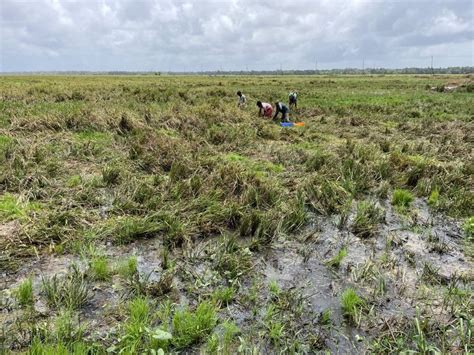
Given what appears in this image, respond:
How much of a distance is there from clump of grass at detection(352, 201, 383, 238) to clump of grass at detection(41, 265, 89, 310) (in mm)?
4330

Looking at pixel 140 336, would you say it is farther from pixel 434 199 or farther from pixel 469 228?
pixel 434 199

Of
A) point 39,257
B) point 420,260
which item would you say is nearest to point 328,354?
point 420,260

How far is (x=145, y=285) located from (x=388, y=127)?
1348cm

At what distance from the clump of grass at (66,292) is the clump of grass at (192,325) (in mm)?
1117

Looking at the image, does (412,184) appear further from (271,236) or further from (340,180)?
(271,236)

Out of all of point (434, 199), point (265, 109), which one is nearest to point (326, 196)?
point (434, 199)

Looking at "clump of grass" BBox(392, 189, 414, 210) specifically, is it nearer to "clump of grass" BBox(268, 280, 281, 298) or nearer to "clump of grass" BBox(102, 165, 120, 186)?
"clump of grass" BBox(268, 280, 281, 298)

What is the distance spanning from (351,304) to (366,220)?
250 cm

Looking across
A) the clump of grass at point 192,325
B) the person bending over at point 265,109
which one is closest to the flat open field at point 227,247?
the clump of grass at point 192,325

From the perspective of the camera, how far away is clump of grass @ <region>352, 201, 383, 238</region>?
599 centimetres

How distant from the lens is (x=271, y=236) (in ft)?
18.5

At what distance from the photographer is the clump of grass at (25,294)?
376 cm

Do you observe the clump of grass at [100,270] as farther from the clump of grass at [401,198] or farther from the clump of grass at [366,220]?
the clump of grass at [401,198]

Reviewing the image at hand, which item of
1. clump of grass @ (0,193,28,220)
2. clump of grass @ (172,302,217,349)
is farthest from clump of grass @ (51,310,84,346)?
clump of grass @ (0,193,28,220)
